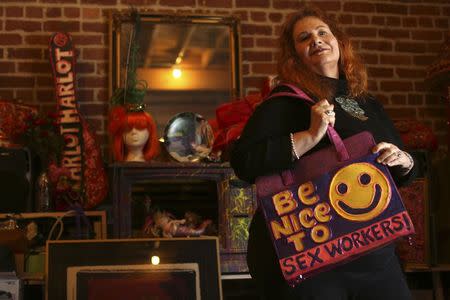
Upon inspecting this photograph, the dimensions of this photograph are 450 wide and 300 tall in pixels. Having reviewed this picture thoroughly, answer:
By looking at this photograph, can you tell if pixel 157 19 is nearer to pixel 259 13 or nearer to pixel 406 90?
pixel 259 13

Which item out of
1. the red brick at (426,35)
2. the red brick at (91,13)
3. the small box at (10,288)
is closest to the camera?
the small box at (10,288)

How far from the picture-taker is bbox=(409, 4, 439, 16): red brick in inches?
157

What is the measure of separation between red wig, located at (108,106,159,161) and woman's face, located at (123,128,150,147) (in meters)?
0.01

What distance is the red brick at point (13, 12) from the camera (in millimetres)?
3586

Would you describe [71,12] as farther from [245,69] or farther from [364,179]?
[364,179]

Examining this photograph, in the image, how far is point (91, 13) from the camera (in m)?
3.64

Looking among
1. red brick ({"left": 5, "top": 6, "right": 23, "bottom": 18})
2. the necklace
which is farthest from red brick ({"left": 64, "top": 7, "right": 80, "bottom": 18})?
the necklace

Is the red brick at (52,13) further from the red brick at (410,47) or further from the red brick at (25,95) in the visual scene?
the red brick at (410,47)

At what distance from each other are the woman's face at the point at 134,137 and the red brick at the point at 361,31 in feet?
4.73

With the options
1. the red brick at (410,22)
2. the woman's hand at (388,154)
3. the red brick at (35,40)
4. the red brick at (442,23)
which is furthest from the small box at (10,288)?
the red brick at (442,23)

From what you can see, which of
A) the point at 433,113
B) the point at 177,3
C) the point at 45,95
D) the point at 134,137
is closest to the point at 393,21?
the point at 433,113

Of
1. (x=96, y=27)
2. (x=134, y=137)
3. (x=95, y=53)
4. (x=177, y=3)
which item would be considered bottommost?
(x=134, y=137)

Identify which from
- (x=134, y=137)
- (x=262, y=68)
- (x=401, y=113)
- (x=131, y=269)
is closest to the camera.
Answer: (x=131, y=269)

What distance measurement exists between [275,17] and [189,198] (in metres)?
1.21
